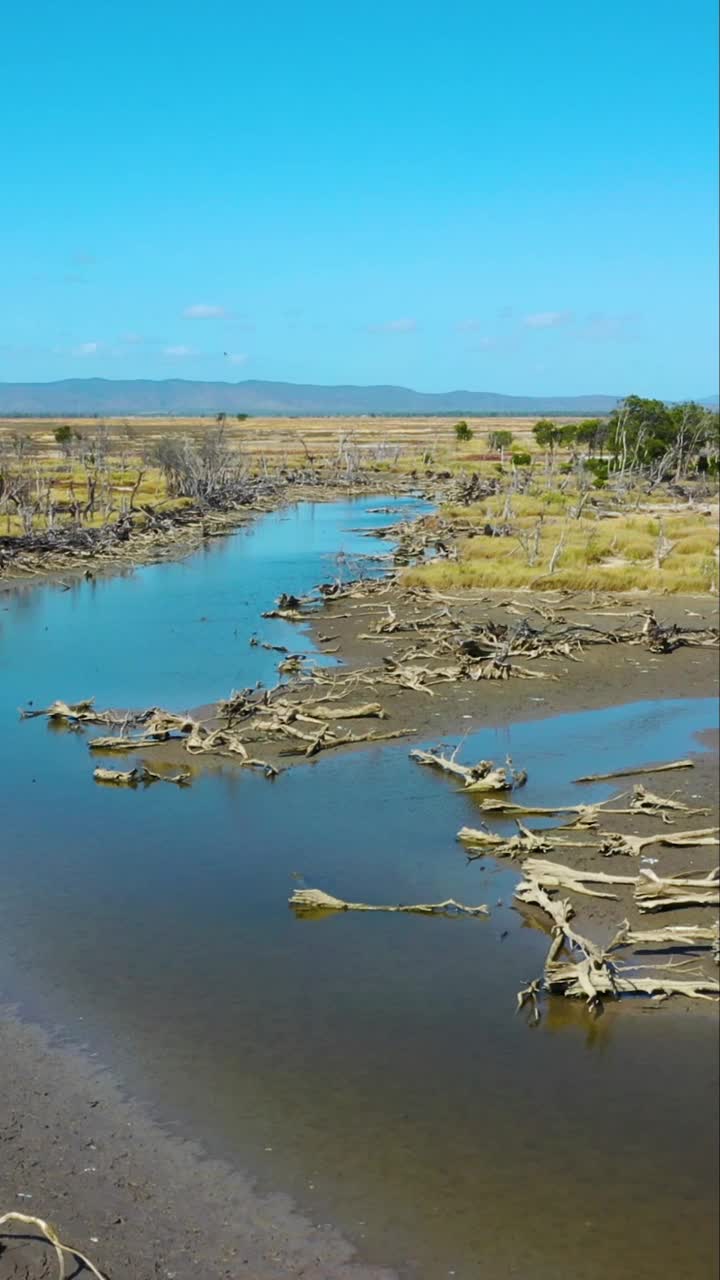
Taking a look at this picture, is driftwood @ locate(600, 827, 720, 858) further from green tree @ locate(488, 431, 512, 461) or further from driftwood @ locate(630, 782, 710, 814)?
green tree @ locate(488, 431, 512, 461)

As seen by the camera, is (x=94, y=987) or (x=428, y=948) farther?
(x=428, y=948)

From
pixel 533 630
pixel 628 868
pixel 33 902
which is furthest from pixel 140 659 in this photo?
pixel 628 868

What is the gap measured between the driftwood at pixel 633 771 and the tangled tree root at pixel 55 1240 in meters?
11.2

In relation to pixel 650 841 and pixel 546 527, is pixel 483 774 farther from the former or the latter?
pixel 546 527

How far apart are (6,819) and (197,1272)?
385 inches

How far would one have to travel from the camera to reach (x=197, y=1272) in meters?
7.41

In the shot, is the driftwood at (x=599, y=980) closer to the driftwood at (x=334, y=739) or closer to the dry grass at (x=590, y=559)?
the driftwood at (x=334, y=739)

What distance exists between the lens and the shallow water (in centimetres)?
817

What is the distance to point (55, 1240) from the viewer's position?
7.02m

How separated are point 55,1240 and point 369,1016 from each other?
4242mm

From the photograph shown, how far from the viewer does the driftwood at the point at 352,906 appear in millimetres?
12852

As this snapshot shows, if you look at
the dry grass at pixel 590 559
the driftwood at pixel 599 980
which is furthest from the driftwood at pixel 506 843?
the dry grass at pixel 590 559

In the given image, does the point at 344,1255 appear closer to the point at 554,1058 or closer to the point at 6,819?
the point at 554,1058

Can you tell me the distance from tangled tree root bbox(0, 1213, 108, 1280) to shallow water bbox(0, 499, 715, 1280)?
1478mm
